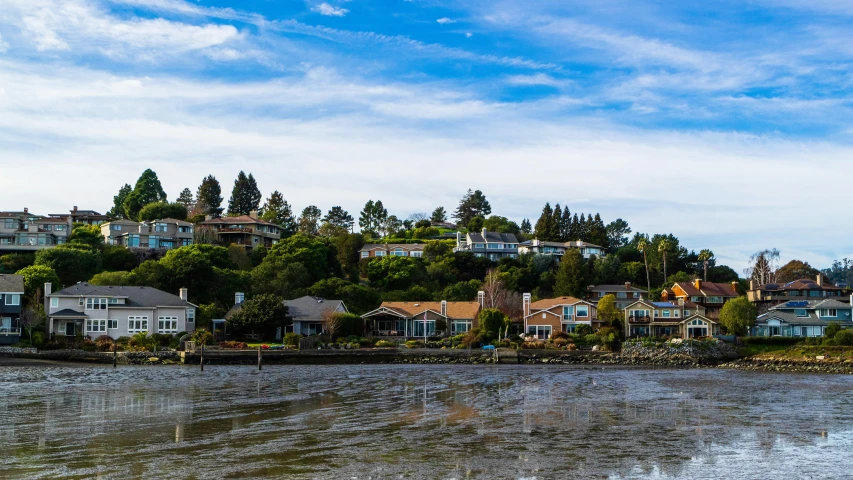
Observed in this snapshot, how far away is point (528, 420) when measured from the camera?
1216 inches

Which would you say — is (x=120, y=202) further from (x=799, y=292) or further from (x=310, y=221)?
(x=799, y=292)

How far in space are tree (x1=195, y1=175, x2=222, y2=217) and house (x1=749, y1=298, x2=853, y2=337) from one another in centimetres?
9143

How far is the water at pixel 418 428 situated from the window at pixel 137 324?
2272cm

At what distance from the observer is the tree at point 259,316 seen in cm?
7238

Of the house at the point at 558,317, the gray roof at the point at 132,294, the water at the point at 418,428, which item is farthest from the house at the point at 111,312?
the house at the point at 558,317

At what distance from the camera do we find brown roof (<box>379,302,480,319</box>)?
82800 millimetres

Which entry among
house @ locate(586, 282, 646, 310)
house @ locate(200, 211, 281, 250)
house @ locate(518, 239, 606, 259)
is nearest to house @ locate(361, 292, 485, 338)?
Result: house @ locate(586, 282, 646, 310)

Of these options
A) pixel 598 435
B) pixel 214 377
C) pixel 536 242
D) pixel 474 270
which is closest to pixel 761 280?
pixel 536 242

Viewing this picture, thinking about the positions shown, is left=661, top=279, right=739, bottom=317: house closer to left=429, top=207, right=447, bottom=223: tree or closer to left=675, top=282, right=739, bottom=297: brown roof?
left=675, top=282, right=739, bottom=297: brown roof

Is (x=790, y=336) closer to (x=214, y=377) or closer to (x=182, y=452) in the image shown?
(x=214, y=377)

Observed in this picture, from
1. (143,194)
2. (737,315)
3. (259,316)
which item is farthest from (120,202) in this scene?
(737,315)

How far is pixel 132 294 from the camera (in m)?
73.8

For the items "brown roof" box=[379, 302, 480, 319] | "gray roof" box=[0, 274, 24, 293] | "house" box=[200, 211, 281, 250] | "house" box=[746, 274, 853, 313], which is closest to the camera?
"gray roof" box=[0, 274, 24, 293]

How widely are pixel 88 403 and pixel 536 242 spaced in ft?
319
